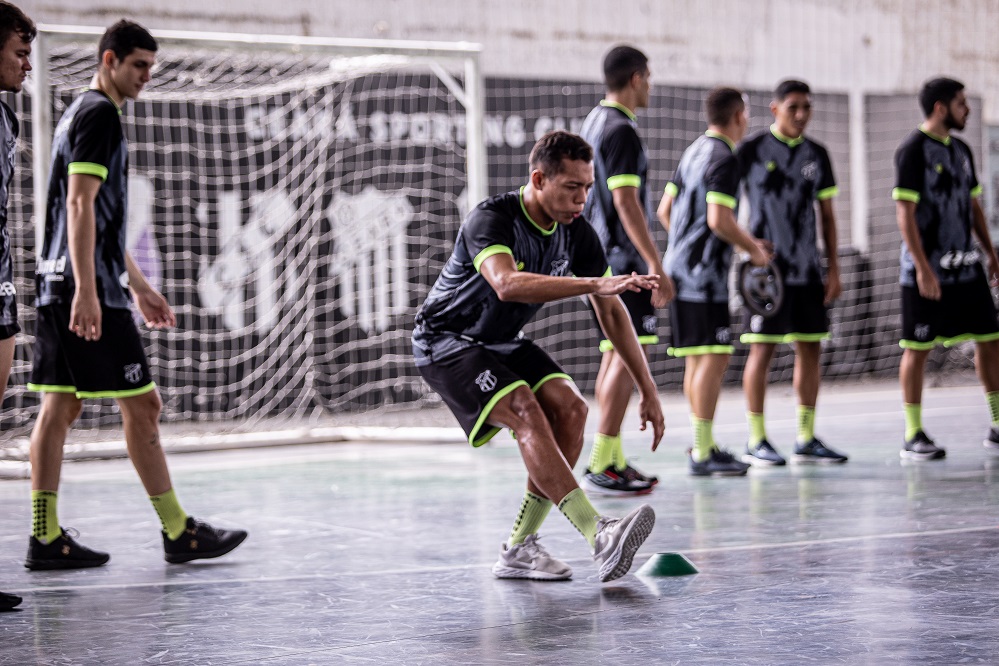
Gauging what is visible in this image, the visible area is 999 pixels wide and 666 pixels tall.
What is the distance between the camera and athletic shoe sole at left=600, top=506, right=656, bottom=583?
352 centimetres

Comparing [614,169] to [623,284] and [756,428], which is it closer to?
[756,428]

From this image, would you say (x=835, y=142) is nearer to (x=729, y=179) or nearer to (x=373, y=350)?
(x=373, y=350)

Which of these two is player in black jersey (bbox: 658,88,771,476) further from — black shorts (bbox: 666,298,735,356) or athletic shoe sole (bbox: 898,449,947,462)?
athletic shoe sole (bbox: 898,449,947,462)

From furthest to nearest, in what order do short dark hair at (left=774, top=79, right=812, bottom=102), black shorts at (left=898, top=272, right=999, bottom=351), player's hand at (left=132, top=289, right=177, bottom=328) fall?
1. black shorts at (left=898, top=272, right=999, bottom=351)
2. short dark hair at (left=774, top=79, right=812, bottom=102)
3. player's hand at (left=132, top=289, right=177, bottom=328)

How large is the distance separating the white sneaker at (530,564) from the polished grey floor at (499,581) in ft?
0.15

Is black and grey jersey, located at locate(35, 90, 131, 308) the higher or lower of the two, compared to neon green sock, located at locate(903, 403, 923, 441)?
higher

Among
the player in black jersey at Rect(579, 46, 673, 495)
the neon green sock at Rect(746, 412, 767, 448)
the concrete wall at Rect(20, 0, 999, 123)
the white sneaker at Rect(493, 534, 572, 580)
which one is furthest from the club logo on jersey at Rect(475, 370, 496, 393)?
the concrete wall at Rect(20, 0, 999, 123)

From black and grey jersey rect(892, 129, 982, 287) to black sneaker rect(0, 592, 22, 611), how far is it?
4.54 metres

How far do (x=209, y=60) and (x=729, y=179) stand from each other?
519 centimetres

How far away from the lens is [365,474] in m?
6.80

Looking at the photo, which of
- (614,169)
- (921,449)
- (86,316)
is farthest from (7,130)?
(921,449)

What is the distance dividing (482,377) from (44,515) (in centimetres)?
163

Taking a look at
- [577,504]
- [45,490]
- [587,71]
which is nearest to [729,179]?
[577,504]

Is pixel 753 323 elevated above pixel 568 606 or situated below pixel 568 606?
above
